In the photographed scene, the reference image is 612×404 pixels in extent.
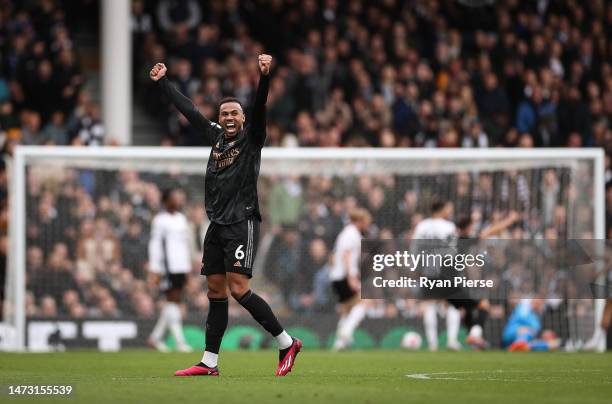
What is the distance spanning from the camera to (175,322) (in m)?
18.1

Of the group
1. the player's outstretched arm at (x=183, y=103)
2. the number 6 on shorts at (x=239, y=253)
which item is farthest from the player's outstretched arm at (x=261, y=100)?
the number 6 on shorts at (x=239, y=253)

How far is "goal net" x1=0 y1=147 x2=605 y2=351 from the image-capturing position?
60.4ft

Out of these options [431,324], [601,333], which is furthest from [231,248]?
[601,333]

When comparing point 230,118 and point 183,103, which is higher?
point 183,103

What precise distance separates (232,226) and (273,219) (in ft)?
29.1

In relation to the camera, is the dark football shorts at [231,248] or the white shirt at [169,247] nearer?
the dark football shorts at [231,248]

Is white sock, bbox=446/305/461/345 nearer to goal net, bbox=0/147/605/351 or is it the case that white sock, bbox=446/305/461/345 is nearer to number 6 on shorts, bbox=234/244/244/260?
goal net, bbox=0/147/605/351

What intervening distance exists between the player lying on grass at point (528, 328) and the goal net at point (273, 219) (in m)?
0.16

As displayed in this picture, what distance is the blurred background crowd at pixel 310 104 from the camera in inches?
747

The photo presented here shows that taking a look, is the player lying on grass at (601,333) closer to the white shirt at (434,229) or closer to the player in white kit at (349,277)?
the white shirt at (434,229)

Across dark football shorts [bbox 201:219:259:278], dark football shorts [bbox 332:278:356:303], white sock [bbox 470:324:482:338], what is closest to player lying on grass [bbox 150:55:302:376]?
dark football shorts [bbox 201:219:259:278]

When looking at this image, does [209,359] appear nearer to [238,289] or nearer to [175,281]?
[238,289]

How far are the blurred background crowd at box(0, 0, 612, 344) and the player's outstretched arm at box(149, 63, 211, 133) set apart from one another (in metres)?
7.83

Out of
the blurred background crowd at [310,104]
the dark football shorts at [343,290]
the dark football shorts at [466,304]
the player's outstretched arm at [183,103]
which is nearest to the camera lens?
the player's outstretched arm at [183,103]
